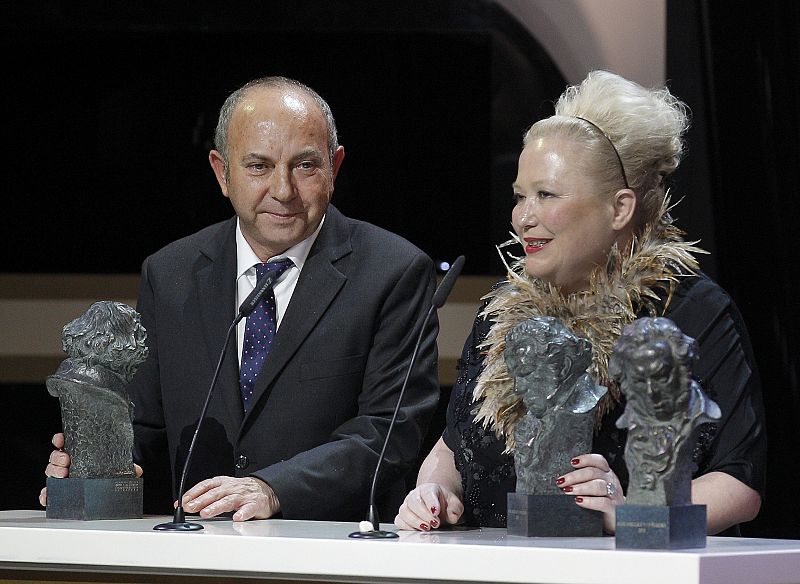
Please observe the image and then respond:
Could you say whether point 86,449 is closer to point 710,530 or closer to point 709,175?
point 710,530

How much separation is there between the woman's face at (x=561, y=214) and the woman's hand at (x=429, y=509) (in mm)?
461

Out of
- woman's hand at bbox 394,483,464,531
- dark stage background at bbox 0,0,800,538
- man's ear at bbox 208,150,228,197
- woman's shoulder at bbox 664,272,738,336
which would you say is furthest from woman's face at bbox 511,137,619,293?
dark stage background at bbox 0,0,800,538

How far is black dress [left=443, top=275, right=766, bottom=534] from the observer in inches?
101

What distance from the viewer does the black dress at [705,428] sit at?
256 centimetres

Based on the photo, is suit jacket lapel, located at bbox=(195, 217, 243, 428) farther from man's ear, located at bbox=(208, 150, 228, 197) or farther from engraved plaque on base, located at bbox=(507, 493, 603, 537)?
engraved plaque on base, located at bbox=(507, 493, 603, 537)

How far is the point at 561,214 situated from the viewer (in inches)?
106

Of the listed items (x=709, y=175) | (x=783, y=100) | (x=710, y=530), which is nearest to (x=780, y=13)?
(x=783, y=100)

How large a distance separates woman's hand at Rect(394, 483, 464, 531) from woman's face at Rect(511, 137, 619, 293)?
461mm

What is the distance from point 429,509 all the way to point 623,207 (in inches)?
27.9

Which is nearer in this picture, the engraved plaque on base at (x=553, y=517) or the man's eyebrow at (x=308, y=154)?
the engraved plaque on base at (x=553, y=517)

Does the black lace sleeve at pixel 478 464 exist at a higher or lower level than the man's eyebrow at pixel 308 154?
lower

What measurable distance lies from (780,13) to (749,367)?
1.81m

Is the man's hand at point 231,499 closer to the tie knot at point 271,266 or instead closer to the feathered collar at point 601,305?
the feathered collar at point 601,305

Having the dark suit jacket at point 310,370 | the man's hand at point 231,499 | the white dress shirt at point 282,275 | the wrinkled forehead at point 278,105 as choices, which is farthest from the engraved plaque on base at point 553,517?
the wrinkled forehead at point 278,105
